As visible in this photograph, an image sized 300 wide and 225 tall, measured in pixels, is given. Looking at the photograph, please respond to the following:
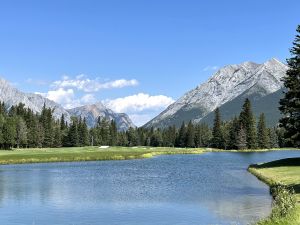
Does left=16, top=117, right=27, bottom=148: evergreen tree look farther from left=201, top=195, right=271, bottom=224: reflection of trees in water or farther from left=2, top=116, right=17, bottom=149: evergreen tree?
left=201, top=195, right=271, bottom=224: reflection of trees in water

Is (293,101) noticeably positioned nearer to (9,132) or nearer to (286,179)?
(286,179)

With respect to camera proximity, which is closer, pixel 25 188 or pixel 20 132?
pixel 25 188

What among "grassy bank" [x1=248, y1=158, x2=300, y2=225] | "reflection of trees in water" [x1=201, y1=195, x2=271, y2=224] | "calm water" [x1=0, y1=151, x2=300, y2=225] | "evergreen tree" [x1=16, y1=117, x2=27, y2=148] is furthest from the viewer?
"evergreen tree" [x1=16, y1=117, x2=27, y2=148]

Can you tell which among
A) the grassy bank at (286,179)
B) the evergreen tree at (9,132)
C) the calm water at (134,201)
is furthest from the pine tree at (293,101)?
the evergreen tree at (9,132)

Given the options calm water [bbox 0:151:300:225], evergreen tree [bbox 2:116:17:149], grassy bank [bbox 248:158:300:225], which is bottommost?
calm water [bbox 0:151:300:225]

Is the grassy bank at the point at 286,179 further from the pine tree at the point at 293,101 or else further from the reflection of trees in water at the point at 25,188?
the reflection of trees in water at the point at 25,188

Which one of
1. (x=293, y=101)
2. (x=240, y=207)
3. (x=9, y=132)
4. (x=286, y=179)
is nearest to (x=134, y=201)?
(x=240, y=207)

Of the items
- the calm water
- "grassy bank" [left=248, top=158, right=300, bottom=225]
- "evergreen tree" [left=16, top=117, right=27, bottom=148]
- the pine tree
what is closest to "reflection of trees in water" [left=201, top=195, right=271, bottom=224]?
the calm water

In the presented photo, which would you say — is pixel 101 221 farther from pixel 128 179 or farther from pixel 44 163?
pixel 44 163

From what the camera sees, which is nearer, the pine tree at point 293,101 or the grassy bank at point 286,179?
the grassy bank at point 286,179

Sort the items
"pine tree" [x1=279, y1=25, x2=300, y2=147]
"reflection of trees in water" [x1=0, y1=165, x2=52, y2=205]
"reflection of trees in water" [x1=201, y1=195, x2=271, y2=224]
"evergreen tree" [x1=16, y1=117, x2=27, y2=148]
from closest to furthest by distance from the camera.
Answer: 1. "reflection of trees in water" [x1=201, y1=195, x2=271, y2=224]
2. "reflection of trees in water" [x1=0, y1=165, x2=52, y2=205]
3. "pine tree" [x1=279, y1=25, x2=300, y2=147]
4. "evergreen tree" [x1=16, y1=117, x2=27, y2=148]

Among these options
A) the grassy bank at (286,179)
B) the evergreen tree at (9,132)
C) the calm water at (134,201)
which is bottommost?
the calm water at (134,201)

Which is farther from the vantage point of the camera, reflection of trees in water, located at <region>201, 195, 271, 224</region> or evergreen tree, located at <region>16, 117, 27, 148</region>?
evergreen tree, located at <region>16, 117, 27, 148</region>

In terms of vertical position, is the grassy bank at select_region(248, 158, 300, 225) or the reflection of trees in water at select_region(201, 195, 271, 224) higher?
the grassy bank at select_region(248, 158, 300, 225)
